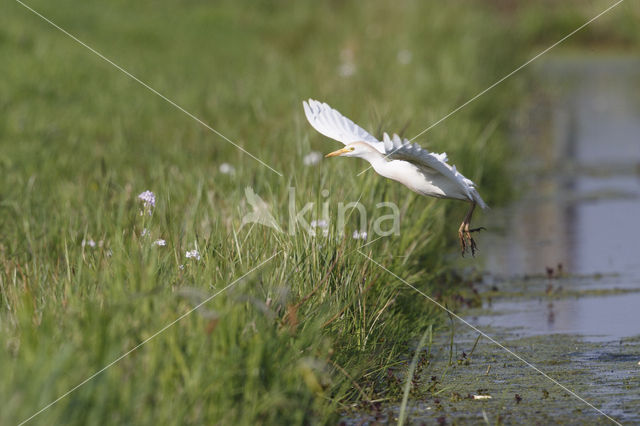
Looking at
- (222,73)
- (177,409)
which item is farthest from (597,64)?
(177,409)

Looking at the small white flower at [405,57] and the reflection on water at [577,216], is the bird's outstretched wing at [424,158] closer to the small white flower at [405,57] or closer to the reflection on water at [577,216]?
the reflection on water at [577,216]

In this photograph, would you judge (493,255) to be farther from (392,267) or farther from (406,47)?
(406,47)

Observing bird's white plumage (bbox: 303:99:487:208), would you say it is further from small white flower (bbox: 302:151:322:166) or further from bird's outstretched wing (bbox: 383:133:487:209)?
small white flower (bbox: 302:151:322:166)

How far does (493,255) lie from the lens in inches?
300

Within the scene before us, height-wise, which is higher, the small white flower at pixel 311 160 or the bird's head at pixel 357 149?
the small white flower at pixel 311 160

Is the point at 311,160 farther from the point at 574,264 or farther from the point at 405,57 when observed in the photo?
the point at 405,57

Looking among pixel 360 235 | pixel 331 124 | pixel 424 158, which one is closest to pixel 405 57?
pixel 331 124

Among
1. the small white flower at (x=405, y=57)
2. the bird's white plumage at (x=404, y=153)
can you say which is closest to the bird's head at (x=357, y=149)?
the bird's white plumage at (x=404, y=153)

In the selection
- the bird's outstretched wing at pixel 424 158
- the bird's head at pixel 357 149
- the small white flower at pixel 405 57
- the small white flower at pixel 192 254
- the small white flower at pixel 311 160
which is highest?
the small white flower at pixel 405 57

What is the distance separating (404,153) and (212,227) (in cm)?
121

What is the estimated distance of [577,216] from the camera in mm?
8789

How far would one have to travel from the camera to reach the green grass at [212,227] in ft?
11.8

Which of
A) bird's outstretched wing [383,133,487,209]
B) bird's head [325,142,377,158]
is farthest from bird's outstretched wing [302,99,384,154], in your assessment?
bird's outstretched wing [383,133,487,209]

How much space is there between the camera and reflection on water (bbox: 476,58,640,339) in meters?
5.99
